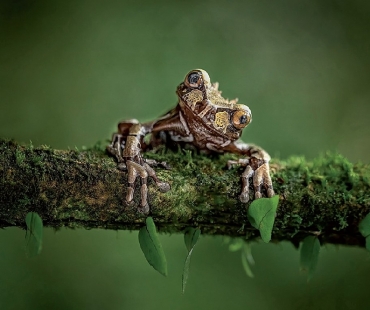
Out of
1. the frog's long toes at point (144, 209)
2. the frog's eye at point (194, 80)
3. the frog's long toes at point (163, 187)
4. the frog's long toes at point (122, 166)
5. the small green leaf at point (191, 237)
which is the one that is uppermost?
the frog's eye at point (194, 80)

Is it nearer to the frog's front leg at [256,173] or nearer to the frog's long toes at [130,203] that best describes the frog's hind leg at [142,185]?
the frog's long toes at [130,203]

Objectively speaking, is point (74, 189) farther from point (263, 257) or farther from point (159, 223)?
point (263, 257)

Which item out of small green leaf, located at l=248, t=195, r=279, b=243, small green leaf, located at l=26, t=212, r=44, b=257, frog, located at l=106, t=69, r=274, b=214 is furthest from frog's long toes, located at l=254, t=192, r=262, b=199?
small green leaf, located at l=26, t=212, r=44, b=257

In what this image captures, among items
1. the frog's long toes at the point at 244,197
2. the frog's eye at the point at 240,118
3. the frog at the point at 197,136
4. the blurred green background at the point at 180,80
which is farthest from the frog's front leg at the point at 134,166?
the blurred green background at the point at 180,80

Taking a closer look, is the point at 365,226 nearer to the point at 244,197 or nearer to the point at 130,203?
the point at 244,197

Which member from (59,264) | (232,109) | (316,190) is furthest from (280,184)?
(59,264)

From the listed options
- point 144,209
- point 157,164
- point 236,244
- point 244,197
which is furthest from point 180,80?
point 144,209

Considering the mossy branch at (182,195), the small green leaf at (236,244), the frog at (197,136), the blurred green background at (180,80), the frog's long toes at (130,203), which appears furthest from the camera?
the blurred green background at (180,80)
